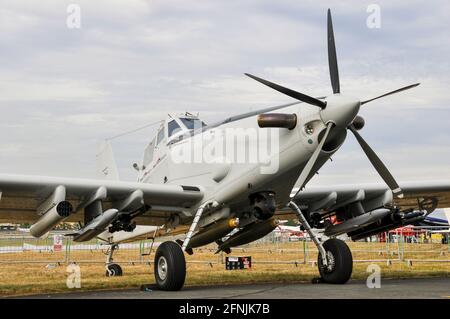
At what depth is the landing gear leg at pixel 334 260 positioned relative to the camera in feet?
45.9

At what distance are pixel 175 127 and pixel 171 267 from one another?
4.20 m

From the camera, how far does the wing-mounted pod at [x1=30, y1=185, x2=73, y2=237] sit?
1268 cm

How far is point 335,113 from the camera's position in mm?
11188

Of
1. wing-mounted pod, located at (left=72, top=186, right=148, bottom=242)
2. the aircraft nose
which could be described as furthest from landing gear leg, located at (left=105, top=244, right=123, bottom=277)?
the aircraft nose

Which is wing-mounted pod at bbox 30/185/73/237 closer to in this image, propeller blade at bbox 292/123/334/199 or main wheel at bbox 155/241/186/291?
main wheel at bbox 155/241/186/291

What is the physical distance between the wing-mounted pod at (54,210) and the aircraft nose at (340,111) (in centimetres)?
558

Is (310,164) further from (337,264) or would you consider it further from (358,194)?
(358,194)

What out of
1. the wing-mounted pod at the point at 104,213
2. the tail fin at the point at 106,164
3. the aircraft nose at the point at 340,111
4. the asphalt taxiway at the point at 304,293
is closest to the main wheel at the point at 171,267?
the asphalt taxiway at the point at 304,293

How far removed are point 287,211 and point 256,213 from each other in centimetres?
400

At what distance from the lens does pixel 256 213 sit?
1309cm

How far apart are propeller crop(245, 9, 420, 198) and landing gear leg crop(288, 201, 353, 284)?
6.71ft

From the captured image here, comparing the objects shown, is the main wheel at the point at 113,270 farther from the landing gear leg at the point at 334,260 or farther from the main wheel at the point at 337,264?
the main wheel at the point at 337,264

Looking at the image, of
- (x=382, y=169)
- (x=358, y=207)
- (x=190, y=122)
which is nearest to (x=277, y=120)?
(x=382, y=169)

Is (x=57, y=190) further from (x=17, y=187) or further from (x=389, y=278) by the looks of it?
(x=389, y=278)
